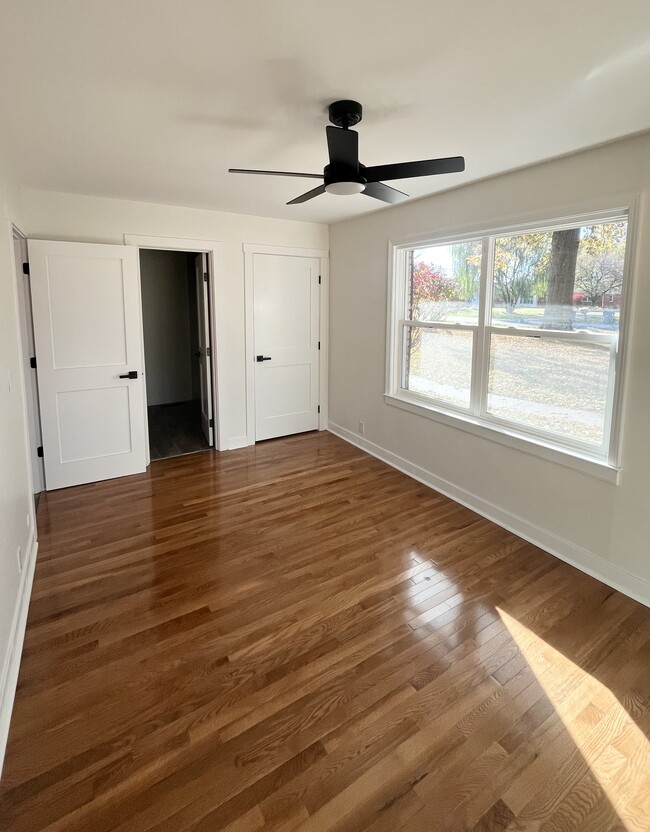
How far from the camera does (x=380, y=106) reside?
2094 mm

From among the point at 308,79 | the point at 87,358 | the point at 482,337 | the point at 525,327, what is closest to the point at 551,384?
the point at 525,327

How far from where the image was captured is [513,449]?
3.22 meters

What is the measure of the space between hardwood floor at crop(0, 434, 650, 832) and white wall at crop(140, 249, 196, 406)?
146 inches

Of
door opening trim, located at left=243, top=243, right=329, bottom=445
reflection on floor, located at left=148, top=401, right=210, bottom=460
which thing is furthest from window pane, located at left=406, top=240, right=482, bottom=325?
reflection on floor, located at left=148, top=401, right=210, bottom=460

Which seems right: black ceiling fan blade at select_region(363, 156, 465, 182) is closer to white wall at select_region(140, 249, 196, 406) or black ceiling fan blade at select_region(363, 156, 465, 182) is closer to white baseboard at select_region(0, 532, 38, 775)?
white baseboard at select_region(0, 532, 38, 775)

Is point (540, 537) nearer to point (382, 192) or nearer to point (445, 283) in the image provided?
point (445, 283)

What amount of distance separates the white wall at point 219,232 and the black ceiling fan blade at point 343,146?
261cm

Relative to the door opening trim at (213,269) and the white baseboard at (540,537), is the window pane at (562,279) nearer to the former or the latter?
the white baseboard at (540,537)

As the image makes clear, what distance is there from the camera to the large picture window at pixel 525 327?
268cm

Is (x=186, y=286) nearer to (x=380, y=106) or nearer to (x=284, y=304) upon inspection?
(x=284, y=304)

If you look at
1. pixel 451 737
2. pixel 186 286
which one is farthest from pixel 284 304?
pixel 451 737

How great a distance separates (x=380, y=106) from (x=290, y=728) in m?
2.67

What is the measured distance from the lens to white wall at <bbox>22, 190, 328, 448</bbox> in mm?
3729

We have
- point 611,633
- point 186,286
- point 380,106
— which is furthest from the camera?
point 186,286
